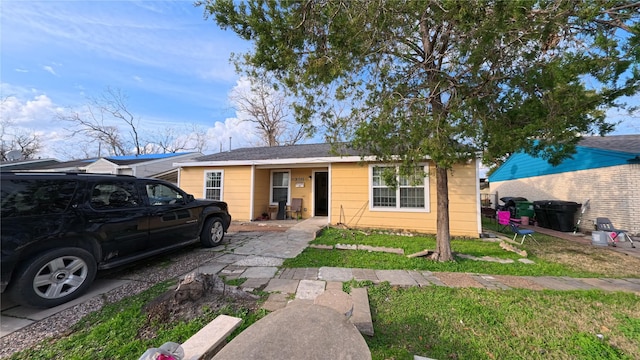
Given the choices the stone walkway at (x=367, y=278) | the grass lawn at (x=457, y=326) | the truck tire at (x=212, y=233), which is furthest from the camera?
the truck tire at (x=212, y=233)

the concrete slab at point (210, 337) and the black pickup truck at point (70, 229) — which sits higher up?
the black pickup truck at point (70, 229)

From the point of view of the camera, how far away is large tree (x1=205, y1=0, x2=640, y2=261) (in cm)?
318

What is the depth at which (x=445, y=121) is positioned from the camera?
4.20 metres

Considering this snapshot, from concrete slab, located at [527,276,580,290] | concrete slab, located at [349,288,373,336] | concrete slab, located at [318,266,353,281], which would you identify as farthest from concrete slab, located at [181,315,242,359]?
concrete slab, located at [527,276,580,290]

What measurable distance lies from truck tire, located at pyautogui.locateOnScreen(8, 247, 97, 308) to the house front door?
8.19 metres

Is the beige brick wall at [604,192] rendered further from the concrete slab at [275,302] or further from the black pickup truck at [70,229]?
the black pickup truck at [70,229]

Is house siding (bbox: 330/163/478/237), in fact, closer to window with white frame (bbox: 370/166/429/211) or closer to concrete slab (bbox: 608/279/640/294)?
window with white frame (bbox: 370/166/429/211)

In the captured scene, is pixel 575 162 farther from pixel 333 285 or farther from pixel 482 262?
pixel 333 285

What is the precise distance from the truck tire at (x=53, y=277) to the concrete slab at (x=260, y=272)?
2.09m

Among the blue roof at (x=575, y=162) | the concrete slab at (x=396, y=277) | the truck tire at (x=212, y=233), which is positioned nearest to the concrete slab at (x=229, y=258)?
the truck tire at (x=212, y=233)

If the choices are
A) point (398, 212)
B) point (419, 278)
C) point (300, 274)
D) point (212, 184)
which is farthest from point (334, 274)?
point (212, 184)

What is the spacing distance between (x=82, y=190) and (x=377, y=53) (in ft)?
17.5

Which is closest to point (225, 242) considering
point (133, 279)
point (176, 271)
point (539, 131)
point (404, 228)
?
point (176, 271)

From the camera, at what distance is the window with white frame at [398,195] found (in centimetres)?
799
